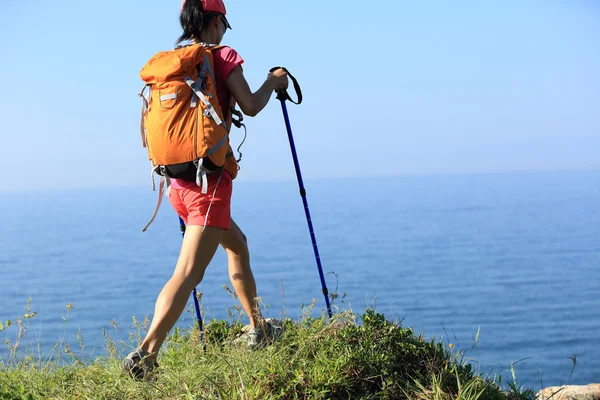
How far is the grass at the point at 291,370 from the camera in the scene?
4.87 meters

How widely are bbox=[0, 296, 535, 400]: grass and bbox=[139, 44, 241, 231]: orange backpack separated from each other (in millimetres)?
1282

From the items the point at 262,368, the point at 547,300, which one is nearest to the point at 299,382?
the point at 262,368

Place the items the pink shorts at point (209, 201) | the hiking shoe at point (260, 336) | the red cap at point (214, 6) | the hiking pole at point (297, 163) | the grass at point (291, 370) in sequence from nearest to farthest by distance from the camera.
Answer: the grass at point (291, 370) → the pink shorts at point (209, 201) → the red cap at point (214, 6) → the hiking shoe at point (260, 336) → the hiking pole at point (297, 163)

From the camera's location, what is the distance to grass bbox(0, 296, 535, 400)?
16.0 feet

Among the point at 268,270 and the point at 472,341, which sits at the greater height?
the point at 472,341

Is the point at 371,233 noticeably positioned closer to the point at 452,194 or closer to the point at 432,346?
the point at 452,194

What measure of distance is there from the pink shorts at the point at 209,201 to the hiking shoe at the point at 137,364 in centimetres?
97

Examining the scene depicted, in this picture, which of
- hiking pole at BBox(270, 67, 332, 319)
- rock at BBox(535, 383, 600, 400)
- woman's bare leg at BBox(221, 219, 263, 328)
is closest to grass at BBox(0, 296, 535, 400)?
woman's bare leg at BBox(221, 219, 263, 328)

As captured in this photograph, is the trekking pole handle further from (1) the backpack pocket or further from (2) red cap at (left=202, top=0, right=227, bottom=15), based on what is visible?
(1) the backpack pocket

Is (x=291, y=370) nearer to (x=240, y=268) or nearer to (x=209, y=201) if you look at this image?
(x=240, y=268)

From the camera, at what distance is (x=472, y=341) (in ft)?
17.5

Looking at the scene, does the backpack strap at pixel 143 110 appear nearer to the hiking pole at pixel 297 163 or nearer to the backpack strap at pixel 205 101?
the backpack strap at pixel 205 101

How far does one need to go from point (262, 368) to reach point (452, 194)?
648 feet

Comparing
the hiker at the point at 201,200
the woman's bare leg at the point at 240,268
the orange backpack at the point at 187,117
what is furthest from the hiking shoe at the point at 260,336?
the orange backpack at the point at 187,117
